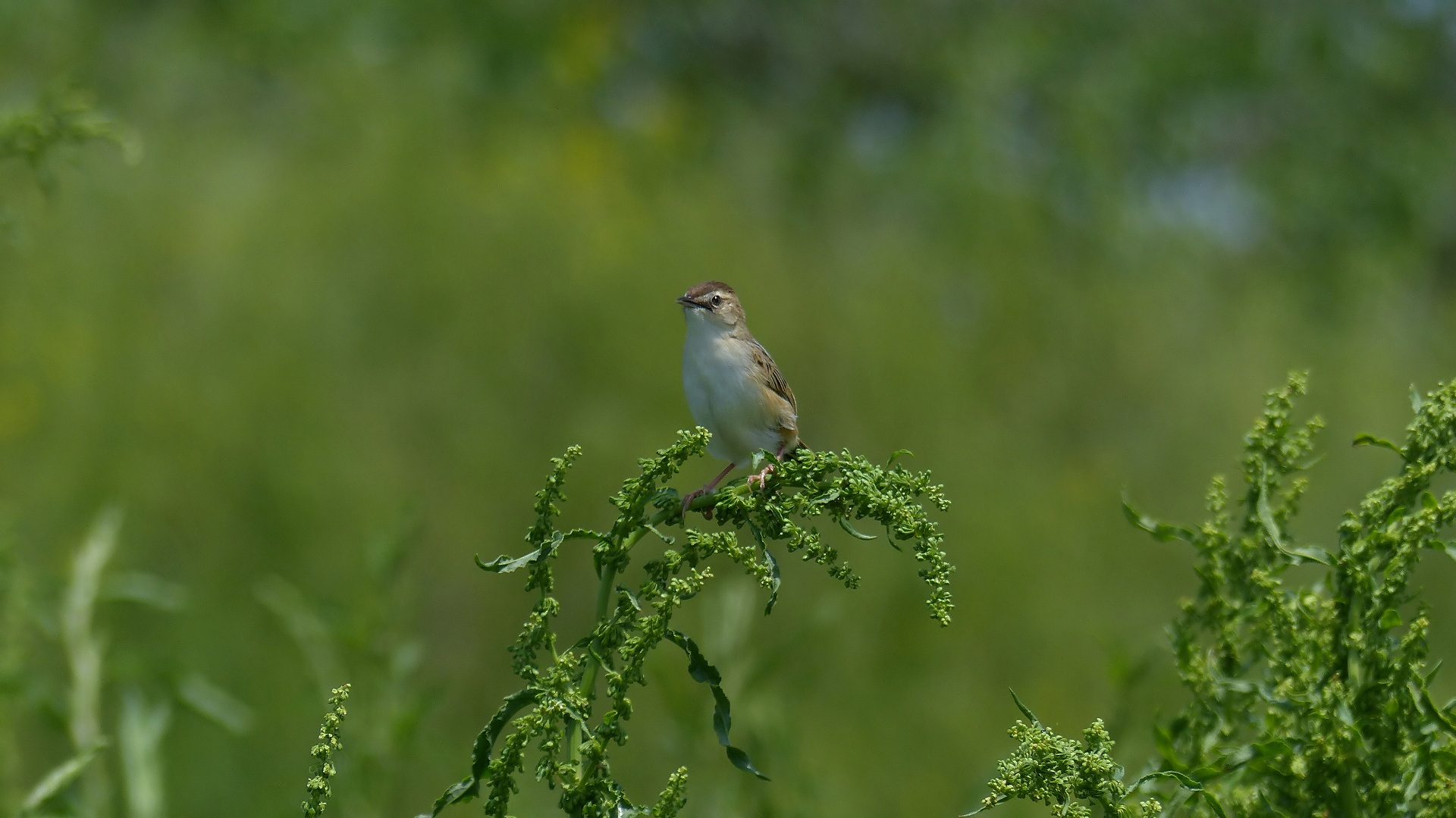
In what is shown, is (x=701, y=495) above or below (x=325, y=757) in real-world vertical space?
above

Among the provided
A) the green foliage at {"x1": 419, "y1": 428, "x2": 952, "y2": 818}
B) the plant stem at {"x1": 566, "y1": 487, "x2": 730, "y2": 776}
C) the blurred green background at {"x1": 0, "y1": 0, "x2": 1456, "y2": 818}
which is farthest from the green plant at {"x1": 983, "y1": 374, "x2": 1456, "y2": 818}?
the blurred green background at {"x1": 0, "y1": 0, "x2": 1456, "y2": 818}

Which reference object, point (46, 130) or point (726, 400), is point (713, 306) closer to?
point (726, 400)

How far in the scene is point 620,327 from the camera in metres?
12.2

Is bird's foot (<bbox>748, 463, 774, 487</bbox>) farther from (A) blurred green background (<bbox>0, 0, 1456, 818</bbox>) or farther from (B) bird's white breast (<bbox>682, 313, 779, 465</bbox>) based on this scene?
(A) blurred green background (<bbox>0, 0, 1456, 818</bbox>)

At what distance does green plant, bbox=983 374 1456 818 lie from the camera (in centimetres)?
145

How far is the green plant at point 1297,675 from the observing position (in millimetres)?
1447

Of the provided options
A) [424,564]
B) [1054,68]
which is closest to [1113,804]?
[424,564]

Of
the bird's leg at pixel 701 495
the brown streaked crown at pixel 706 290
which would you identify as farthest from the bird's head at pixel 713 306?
the bird's leg at pixel 701 495

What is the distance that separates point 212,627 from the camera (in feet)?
31.3

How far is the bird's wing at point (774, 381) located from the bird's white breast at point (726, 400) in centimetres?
5

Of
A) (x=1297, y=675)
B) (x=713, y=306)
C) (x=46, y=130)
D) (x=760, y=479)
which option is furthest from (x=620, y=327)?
(x=1297, y=675)

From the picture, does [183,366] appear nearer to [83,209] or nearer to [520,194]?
[83,209]

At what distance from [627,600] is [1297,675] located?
2.67 ft

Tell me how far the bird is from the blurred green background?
2.78 m
